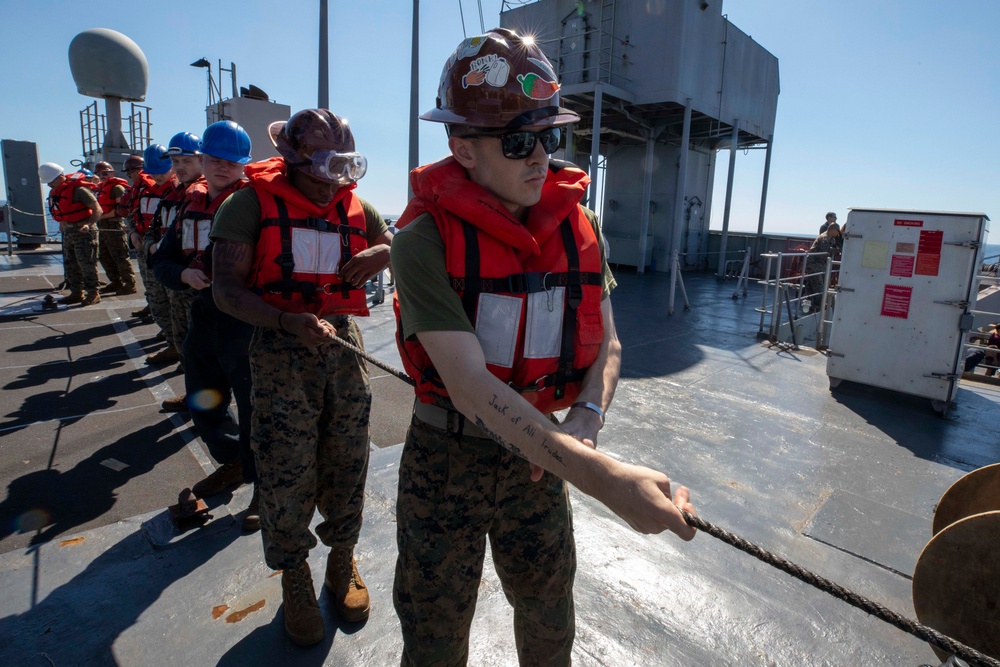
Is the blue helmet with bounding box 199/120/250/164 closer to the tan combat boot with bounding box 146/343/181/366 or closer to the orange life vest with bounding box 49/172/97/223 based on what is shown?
the tan combat boot with bounding box 146/343/181/366

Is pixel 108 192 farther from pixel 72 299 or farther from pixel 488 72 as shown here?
pixel 488 72

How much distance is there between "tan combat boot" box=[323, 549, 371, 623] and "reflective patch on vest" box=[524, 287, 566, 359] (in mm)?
1681

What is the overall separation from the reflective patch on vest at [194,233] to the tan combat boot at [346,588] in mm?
2393

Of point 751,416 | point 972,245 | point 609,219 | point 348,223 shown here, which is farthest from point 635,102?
point 348,223

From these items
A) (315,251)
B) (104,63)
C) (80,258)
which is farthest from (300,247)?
(104,63)

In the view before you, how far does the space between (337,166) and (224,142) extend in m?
1.28

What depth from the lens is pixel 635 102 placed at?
15930 millimetres

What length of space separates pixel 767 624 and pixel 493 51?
2.64m

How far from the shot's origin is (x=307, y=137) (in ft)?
8.54

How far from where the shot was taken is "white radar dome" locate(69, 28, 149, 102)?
17.0 metres

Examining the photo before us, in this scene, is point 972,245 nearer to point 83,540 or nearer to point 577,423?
point 577,423

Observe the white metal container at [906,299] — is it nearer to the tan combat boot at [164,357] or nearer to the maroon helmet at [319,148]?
the maroon helmet at [319,148]

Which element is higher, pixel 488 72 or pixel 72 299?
pixel 488 72

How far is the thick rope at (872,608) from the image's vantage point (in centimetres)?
108
